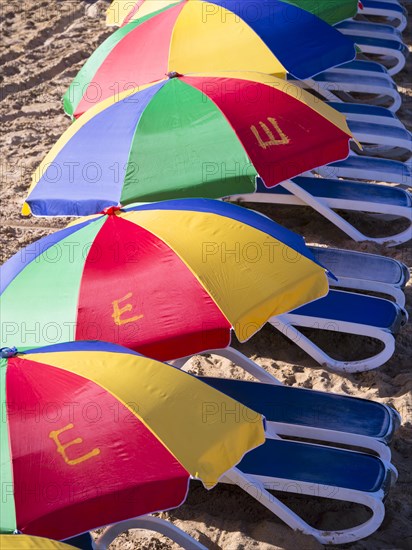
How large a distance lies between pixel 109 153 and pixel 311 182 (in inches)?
62.4

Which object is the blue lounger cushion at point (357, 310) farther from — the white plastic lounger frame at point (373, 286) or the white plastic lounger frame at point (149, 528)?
the white plastic lounger frame at point (149, 528)

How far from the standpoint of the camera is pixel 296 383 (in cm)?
590

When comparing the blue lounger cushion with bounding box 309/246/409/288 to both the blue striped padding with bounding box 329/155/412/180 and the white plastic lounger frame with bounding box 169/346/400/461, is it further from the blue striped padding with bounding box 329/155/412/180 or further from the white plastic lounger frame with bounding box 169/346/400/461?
the white plastic lounger frame with bounding box 169/346/400/461

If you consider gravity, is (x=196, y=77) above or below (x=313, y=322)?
above

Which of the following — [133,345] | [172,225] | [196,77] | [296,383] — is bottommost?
[296,383]

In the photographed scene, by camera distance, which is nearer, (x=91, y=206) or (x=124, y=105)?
(x=91, y=206)

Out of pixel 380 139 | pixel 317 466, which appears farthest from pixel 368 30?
pixel 317 466

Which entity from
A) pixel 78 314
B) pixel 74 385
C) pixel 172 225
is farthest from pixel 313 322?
pixel 74 385

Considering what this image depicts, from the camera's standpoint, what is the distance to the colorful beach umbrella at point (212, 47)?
7242 mm

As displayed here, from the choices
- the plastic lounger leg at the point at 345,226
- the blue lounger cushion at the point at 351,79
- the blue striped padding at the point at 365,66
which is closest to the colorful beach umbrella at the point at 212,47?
the plastic lounger leg at the point at 345,226

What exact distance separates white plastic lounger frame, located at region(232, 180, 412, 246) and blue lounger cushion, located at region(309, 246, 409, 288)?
0.45 meters

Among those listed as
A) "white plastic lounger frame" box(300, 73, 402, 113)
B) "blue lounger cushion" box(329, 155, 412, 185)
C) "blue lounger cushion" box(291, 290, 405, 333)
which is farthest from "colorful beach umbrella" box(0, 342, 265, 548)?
"white plastic lounger frame" box(300, 73, 402, 113)

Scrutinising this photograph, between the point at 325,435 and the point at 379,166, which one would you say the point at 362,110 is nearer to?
the point at 379,166

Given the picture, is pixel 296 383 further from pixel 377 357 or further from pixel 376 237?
pixel 376 237
